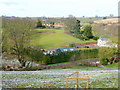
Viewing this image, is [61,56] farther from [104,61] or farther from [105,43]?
[105,43]

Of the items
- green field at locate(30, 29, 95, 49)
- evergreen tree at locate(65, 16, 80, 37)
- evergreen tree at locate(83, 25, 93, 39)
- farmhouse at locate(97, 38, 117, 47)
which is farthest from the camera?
evergreen tree at locate(83, 25, 93, 39)

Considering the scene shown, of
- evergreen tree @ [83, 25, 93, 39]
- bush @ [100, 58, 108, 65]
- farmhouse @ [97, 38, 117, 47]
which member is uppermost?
evergreen tree @ [83, 25, 93, 39]

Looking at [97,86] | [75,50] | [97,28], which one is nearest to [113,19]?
[97,28]

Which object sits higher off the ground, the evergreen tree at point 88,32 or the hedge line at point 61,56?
the evergreen tree at point 88,32

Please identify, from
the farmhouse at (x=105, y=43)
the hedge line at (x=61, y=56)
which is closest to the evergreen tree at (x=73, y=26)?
the hedge line at (x=61, y=56)

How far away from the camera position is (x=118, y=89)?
7.15m

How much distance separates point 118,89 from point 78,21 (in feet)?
36.5

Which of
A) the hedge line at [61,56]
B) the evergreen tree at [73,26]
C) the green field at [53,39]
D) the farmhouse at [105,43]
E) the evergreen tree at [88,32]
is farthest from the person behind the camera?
the evergreen tree at [88,32]

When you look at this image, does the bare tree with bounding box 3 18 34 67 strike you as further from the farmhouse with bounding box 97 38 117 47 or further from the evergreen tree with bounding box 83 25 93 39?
the farmhouse with bounding box 97 38 117 47

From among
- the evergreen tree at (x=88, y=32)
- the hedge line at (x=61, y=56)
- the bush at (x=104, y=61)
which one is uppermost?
the evergreen tree at (x=88, y=32)

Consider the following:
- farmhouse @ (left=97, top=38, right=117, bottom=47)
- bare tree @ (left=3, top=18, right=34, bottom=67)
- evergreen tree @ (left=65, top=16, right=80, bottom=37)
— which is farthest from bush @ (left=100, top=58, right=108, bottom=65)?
bare tree @ (left=3, top=18, right=34, bottom=67)

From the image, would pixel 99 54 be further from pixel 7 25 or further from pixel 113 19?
pixel 7 25

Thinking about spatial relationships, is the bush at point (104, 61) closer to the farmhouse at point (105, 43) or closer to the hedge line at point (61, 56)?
the hedge line at point (61, 56)

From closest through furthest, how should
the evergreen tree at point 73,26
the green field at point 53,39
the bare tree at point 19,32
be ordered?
the bare tree at point 19,32
the evergreen tree at point 73,26
the green field at point 53,39
